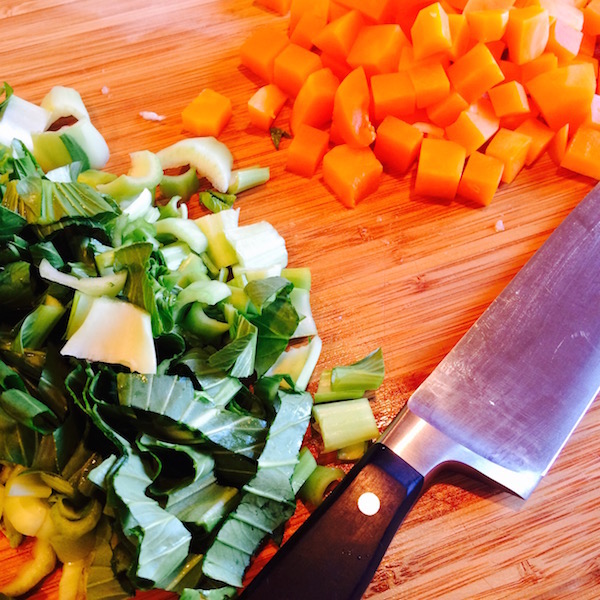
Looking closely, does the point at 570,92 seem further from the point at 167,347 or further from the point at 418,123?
the point at 167,347

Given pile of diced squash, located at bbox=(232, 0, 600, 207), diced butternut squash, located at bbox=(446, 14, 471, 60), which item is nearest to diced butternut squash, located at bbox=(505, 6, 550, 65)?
pile of diced squash, located at bbox=(232, 0, 600, 207)

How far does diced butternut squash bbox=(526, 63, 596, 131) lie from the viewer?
205 cm

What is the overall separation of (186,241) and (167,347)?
1.37 ft

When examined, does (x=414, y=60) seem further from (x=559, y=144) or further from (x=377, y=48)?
(x=559, y=144)

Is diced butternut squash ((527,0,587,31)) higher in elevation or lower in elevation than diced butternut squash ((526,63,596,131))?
higher

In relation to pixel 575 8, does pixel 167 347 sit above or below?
below

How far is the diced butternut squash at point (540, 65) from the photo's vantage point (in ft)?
6.90

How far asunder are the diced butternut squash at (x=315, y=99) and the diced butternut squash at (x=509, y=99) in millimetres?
529

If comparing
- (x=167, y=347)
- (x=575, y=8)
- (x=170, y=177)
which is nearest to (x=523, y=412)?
(x=167, y=347)

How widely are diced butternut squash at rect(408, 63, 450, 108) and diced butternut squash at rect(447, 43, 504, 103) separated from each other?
4 centimetres

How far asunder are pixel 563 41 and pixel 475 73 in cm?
34

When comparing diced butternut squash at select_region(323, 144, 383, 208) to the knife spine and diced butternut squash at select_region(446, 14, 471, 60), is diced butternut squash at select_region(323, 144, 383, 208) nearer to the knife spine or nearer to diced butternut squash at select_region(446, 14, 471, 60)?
diced butternut squash at select_region(446, 14, 471, 60)

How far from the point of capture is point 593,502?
1536 mm

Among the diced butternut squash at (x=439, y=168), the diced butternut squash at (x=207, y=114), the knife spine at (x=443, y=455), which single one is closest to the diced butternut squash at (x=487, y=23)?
the diced butternut squash at (x=439, y=168)
